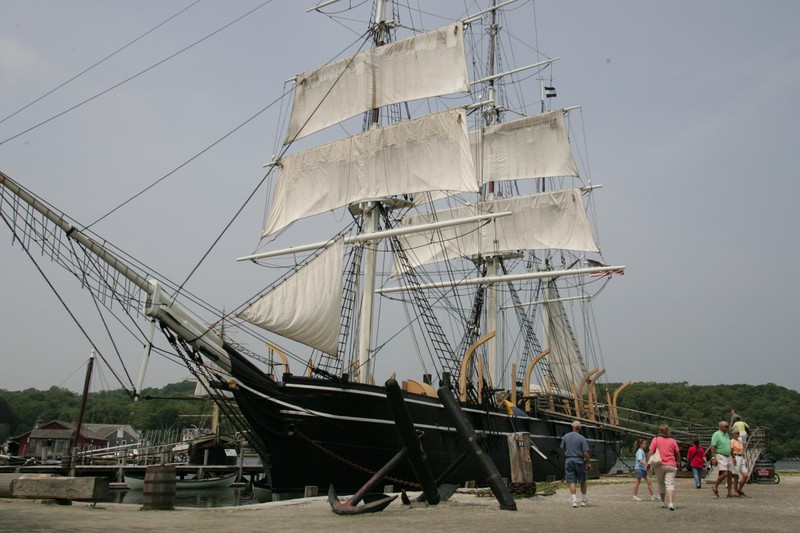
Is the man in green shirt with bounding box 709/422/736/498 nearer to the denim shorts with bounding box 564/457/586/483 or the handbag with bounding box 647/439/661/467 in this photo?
the handbag with bounding box 647/439/661/467

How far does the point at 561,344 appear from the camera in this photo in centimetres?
4581

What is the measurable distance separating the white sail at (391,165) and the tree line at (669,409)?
60.9m

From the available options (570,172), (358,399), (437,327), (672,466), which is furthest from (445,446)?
(570,172)

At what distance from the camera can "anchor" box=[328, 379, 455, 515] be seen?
10.5 meters

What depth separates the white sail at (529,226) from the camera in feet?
132

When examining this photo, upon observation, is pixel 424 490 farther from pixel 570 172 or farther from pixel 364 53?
pixel 570 172

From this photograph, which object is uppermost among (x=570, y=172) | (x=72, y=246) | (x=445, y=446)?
(x=570, y=172)

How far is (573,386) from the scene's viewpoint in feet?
139

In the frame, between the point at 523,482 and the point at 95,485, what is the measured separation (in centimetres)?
780

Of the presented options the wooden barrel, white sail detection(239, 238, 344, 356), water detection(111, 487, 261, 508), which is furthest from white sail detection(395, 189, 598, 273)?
the wooden barrel

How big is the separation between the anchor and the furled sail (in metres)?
33.4

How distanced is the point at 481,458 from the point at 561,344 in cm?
3539

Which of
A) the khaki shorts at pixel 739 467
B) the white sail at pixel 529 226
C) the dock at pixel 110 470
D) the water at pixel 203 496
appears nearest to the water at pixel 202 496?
the water at pixel 203 496

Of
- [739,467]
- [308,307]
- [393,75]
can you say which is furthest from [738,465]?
[393,75]
